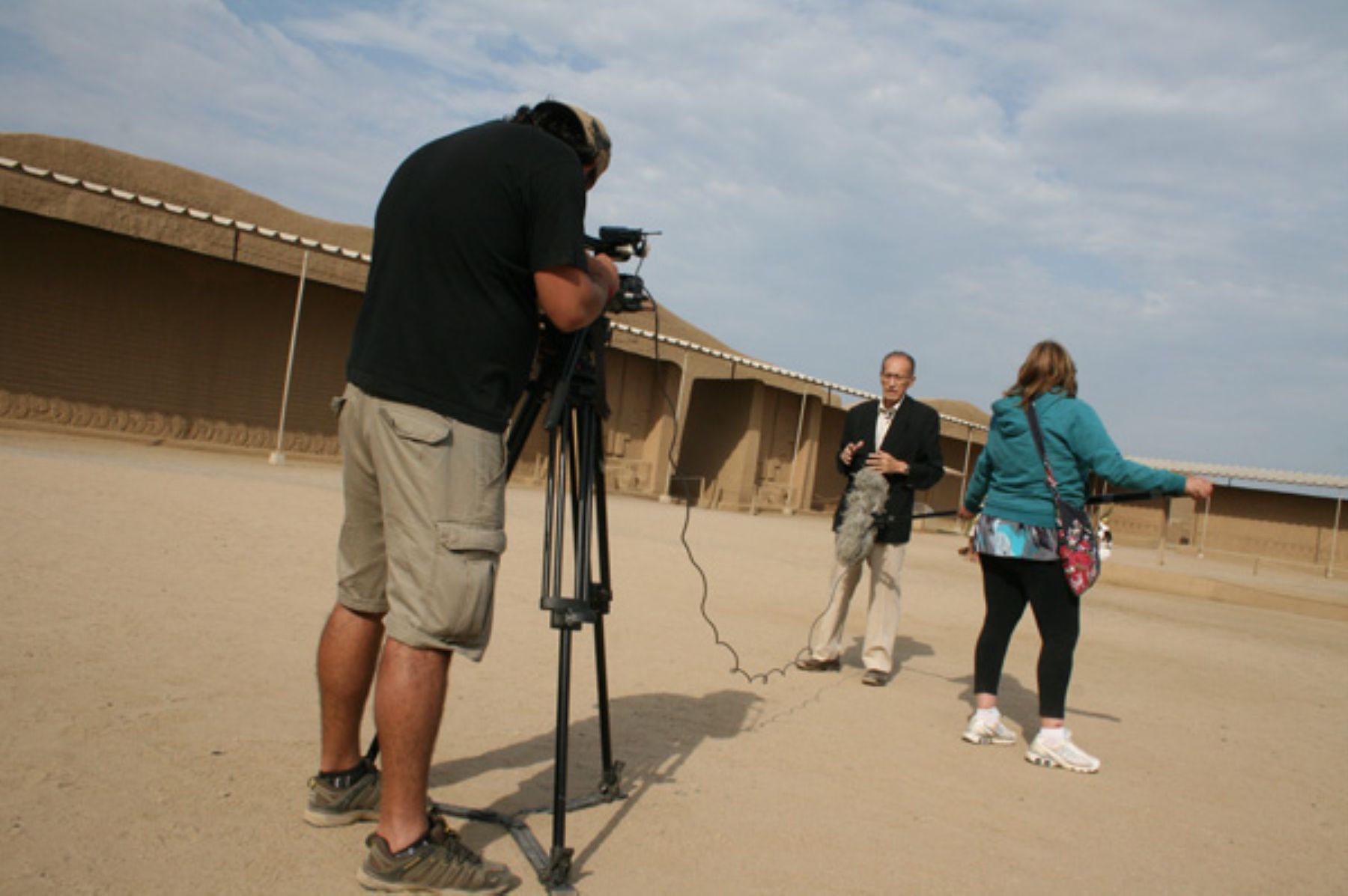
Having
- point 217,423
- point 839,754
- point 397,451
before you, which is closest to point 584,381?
point 397,451

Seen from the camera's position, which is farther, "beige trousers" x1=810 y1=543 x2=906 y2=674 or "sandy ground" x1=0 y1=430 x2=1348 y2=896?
"beige trousers" x1=810 y1=543 x2=906 y2=674

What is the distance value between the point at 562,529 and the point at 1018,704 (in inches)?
149

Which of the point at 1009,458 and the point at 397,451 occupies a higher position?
the point at 1009,458

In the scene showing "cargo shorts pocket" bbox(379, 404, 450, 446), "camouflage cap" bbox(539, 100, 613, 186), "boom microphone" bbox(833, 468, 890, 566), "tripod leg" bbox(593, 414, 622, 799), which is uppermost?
"camouflage cap" bbox(539, 100, 613, 186)

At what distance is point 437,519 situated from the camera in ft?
7.24

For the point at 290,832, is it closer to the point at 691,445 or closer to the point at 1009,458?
the point at 1009,458

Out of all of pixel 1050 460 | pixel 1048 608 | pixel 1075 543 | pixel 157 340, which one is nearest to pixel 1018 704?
pixel 1048 608

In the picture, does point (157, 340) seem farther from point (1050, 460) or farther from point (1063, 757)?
point (1063, 757)

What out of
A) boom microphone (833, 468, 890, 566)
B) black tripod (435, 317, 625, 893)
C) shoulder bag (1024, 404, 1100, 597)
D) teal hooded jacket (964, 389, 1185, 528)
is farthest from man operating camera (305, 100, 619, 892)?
boom microphone (833, 468, 890, 566)

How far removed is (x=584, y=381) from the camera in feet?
8.77

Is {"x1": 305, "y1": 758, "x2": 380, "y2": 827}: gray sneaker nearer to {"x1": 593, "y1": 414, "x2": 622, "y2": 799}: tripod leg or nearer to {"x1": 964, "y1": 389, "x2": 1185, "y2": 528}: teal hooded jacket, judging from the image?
{"x1": 593, "y1": 414, "x2": 622, "y2": 799}: tripod leg

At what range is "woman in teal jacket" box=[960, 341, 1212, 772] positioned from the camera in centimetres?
400

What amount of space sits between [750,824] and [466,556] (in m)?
1.24

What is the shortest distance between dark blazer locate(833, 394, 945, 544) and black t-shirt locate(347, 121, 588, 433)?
320 cm
